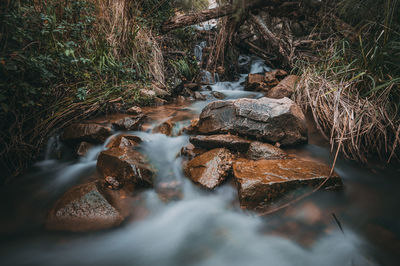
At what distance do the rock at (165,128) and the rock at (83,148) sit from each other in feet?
2.58

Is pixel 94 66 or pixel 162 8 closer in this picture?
pixel 94 66

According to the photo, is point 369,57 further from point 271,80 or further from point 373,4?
point 271,80

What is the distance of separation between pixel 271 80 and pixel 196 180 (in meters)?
3.58

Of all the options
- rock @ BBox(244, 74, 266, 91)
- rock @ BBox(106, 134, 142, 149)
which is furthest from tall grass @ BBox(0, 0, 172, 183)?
rock @ BBox(244, 74, 266, 91)

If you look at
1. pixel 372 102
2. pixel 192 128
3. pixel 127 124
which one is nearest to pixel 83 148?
pixel 127 124

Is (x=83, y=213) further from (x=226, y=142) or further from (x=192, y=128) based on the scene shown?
(x=192, y=128)

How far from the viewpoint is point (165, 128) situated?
2.51m

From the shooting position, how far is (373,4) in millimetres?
2420

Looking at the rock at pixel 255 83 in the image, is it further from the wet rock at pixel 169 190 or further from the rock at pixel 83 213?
the rock at pixel 83 213

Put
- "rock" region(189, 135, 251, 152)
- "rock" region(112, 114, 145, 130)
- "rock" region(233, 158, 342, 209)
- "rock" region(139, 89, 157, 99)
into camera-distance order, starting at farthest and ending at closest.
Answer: "rock" region(139, 89, 157, 99), "rock" region(112, 114, 145, 130), "rock" region(189, 135, 251, 152), "rock" region(233, 158, 342, 209)

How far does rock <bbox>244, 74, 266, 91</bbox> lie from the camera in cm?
440

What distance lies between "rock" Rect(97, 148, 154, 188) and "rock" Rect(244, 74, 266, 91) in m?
3.53

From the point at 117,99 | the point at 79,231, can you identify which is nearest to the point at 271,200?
the point at 79,231

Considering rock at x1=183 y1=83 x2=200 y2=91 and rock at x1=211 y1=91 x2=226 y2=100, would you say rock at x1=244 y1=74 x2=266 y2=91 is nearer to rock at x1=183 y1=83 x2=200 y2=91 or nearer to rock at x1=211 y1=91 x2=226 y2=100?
rock at x1=211 y1=91 x2=226 y2=100
